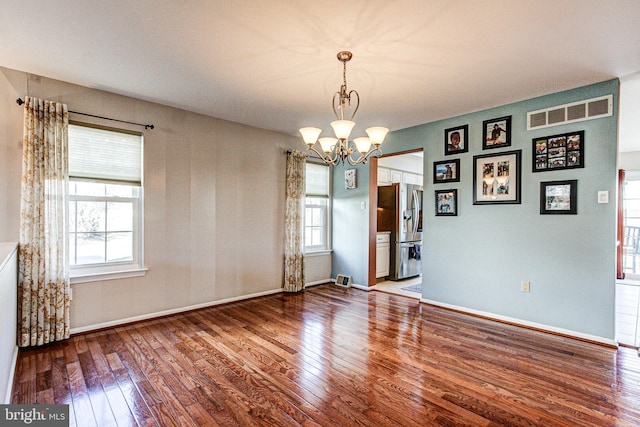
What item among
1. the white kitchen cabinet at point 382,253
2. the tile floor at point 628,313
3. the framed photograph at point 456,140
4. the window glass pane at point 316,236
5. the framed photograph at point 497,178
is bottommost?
the tile floor at point 628,313

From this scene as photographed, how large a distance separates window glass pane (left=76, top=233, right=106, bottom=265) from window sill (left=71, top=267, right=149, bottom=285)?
6.4 inches

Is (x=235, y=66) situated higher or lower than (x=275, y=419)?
higher

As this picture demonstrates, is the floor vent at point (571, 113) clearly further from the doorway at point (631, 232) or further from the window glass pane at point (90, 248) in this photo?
the window glass pane at point (90, 248)

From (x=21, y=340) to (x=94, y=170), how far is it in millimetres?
1712

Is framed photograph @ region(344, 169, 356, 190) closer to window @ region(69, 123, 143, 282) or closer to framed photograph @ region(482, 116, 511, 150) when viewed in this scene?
framed photograph @ region(482, 116, 511, 150)

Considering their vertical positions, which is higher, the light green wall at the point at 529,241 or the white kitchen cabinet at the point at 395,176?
the white kitchen cabinet at the point at 395,176

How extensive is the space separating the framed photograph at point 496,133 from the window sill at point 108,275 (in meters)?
4.43

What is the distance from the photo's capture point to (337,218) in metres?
5.76

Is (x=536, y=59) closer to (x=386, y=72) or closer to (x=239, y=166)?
(x=386, y=72)

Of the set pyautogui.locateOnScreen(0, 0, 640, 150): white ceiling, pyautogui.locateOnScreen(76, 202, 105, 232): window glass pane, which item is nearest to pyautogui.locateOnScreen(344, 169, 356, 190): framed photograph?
pyautogui.locateOnScreen(0, 0, 640, 150): white ceiling

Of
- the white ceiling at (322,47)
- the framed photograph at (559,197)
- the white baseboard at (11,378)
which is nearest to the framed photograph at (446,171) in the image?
the white ceiling at (322,47)

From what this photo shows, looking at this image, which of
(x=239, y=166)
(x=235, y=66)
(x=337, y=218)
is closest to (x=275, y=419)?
(x=235, y=66)

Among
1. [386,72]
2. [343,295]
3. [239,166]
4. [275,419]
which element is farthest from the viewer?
[343,295]

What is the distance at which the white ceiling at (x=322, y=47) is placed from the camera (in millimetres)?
2051
